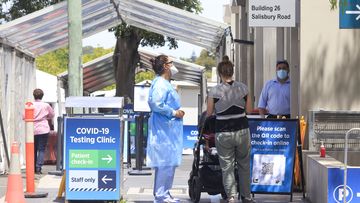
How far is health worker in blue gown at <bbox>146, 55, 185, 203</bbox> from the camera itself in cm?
1112

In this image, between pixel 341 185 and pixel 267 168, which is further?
pixel 267 168

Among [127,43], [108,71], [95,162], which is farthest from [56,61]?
[95,162]

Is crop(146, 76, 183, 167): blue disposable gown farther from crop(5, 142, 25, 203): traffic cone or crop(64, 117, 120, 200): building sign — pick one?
crop(5, 142, 25, 203): traffic cone

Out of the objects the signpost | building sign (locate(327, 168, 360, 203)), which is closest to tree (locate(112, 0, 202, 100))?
the signpost

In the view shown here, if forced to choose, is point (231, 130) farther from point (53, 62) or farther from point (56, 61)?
point (56, 61)

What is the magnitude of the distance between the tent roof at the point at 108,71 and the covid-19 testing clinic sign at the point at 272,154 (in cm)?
1615

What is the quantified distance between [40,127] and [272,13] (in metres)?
5.99

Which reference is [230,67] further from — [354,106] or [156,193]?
[354,106]

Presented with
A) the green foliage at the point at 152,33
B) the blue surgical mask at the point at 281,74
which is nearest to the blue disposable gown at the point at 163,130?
the blue surgical mask at the point at 281,74

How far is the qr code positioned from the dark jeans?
6840mm

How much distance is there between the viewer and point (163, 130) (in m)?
11.1

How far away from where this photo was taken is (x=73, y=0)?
11.8 metres

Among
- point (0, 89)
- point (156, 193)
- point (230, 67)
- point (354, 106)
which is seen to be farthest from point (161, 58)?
point (0, 89)

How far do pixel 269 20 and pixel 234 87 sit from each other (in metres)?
2.86
